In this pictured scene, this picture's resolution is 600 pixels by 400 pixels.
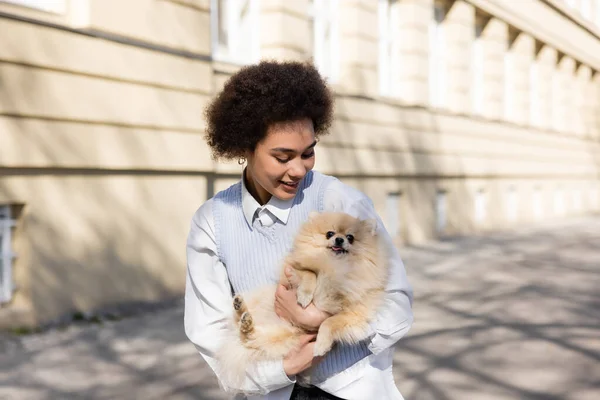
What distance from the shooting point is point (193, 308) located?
7.34 ft

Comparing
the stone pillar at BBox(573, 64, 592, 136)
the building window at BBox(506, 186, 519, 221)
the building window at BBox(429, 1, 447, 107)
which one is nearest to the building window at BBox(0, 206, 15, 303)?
the building window at BBox(429, 1, 447, 107)

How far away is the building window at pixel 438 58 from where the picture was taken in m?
17.1

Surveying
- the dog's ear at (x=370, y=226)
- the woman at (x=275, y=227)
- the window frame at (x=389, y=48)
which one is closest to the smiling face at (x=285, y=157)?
the woman at (x=275, y=227)

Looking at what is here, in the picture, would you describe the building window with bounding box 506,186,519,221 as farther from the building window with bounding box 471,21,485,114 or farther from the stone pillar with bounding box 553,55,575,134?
the stone pillar with bounding box 553,55,575,134

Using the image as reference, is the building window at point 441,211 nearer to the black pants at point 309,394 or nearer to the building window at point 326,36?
the building window at point 326,36

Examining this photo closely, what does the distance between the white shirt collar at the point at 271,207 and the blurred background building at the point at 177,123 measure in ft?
17.4

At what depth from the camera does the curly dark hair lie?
209 centimetres

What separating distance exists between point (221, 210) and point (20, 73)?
5.49 meters

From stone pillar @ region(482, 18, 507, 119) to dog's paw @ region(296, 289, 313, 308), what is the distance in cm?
1834

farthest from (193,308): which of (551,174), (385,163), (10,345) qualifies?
(551,174)

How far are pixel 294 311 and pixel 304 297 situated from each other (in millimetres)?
45

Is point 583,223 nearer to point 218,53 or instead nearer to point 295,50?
point 295,50

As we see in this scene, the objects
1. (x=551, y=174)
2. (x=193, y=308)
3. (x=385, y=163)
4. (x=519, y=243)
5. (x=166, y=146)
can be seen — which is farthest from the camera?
(x=551, y=174)

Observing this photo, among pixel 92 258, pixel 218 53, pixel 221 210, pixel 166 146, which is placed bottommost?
pixel 92 258
